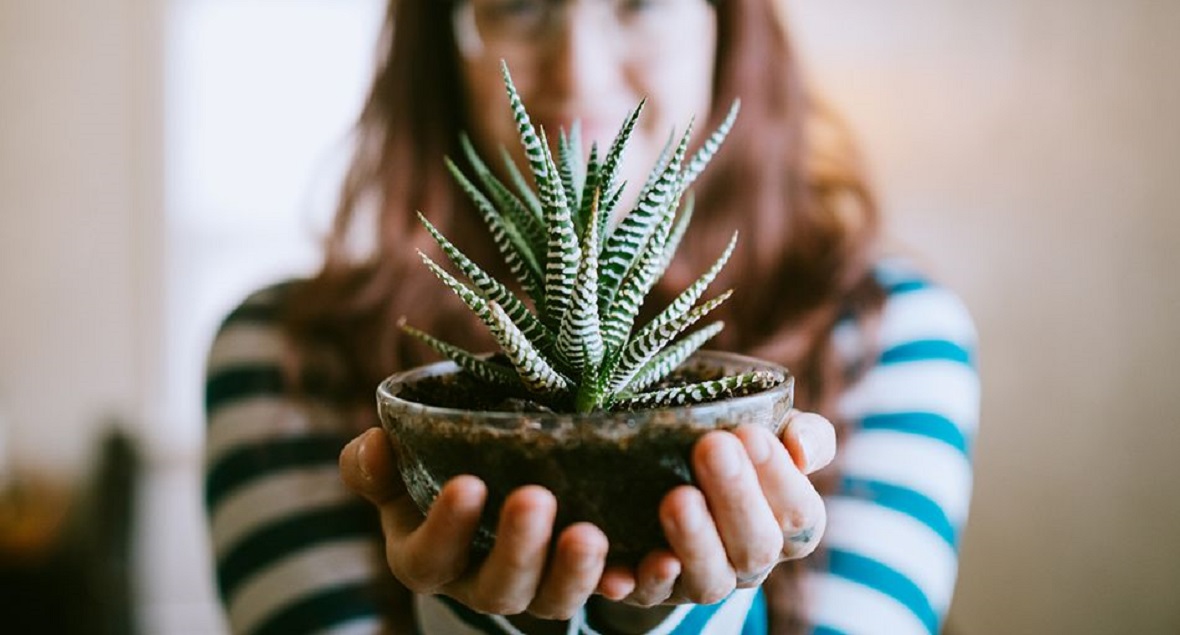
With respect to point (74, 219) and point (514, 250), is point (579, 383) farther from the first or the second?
point (74, 219)

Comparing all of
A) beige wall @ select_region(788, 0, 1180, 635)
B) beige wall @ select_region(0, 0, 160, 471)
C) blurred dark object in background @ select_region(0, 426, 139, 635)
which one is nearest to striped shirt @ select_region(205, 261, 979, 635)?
beige wall @ select_region(788, 0, 1180, 635)

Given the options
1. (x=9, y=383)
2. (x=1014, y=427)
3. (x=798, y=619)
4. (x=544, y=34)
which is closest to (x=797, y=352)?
(x=798, y=619)

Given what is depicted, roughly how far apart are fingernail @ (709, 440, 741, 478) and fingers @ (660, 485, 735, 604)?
0.7 inches

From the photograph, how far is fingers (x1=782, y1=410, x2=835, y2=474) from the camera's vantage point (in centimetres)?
45

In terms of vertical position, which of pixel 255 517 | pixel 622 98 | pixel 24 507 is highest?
pixel 622 98

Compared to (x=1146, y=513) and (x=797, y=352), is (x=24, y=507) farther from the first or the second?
(x=1146, y=513)

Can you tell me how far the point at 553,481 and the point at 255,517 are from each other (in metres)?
0.77

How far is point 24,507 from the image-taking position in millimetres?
2537

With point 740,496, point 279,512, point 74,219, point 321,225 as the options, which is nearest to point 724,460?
point 740,496

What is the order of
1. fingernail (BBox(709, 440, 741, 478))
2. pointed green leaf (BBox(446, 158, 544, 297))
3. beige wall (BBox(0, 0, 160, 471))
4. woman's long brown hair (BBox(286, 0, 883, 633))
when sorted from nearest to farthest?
fingernail (BBox(709, 440, 741, 478)), pointed green leaf (BBox(446, 158, 544, 297)), woman's long brown hair (BBox(286, 0, 883, 633)), beige wall (BBox(0, 0, 160, 471))

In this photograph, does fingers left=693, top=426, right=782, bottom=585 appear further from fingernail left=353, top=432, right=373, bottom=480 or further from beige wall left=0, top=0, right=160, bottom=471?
beige wall left=0, top=0, right=160, bottom=471

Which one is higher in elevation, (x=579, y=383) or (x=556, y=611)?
(x=579, y=383)

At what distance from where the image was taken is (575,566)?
402 millimetres

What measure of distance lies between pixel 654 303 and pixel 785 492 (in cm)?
62
